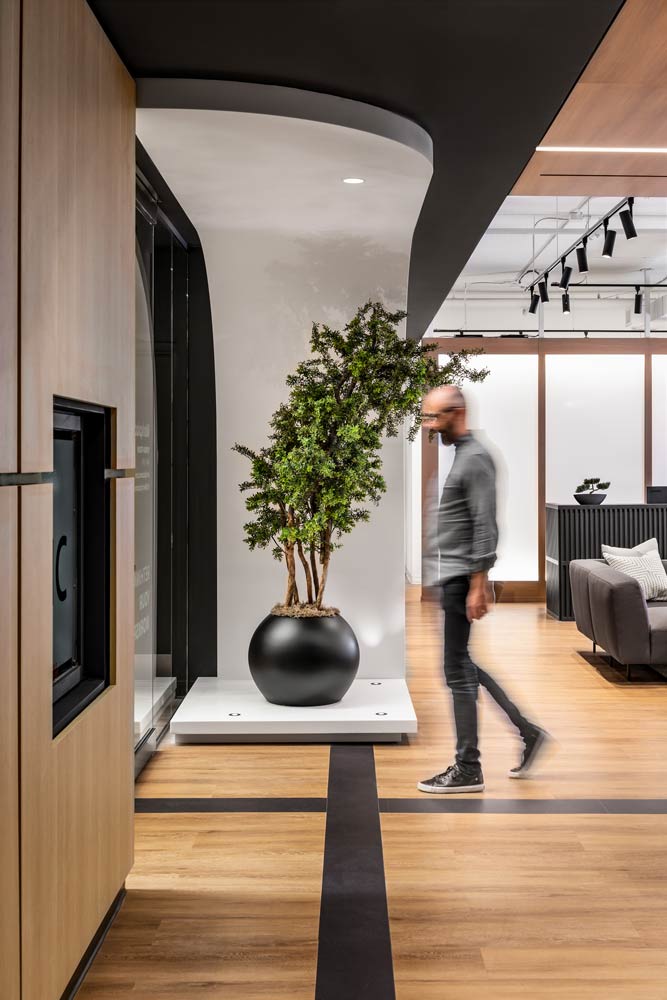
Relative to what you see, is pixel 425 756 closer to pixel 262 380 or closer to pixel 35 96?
pixel 262 380

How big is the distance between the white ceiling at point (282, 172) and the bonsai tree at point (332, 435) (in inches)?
20.7

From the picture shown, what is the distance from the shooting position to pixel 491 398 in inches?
401

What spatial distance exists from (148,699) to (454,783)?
1481mm

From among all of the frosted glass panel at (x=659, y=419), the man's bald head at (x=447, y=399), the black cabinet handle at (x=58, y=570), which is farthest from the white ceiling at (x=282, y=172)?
the frosted glass panel at (x=659, y=419)

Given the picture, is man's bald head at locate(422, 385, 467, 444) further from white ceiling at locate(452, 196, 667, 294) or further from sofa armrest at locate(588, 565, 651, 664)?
white ceiling at locate(452, 196, 667, 294)

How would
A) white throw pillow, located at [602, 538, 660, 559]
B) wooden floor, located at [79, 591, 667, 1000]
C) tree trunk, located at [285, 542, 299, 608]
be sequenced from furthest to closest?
white throw pillow, located at [602, 538, 660, 559] → tree trunk, located at [285, 542, 299, 608] → wooden floor, located at [79, 591, 667, 1000]

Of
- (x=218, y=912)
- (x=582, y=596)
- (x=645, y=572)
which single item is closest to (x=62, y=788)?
(x=218, y=912)

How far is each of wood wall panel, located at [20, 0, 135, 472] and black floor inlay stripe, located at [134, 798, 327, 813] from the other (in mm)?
1504

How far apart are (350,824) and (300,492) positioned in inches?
63.9

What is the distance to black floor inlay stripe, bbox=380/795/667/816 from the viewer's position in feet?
11.5

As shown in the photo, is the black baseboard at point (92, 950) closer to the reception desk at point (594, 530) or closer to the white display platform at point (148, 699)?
the white display platform at point (148, 699)

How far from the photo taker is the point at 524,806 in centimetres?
357

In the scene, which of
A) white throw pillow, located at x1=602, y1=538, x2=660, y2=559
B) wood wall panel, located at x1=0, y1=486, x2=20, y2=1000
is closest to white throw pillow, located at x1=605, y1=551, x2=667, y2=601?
white throw pillow, located at x1=602, y1=538, x2=660, y2=559

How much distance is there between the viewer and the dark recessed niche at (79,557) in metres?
2.25
